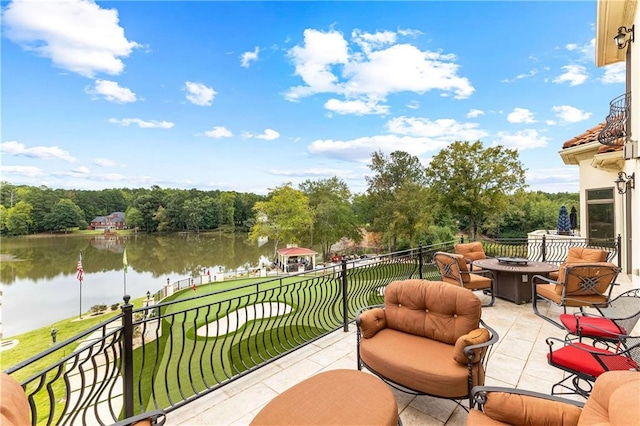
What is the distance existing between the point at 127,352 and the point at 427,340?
2.53 meters

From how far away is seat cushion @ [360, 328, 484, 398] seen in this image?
6.28ft

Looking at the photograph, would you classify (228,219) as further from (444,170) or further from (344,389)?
(344,389)

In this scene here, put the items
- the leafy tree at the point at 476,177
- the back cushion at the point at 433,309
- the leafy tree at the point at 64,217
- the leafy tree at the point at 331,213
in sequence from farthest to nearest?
the leafy tree at the point at 64,217
the leafy tree at the point at 331,213
the leafy tree at the point at 476,177
the back cushion at the point at 433,309

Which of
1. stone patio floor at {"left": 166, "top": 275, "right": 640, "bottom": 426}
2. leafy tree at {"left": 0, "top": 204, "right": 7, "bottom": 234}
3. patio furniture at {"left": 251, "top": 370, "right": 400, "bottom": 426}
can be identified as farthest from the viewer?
leafy tree at {"left": 0, "top": 204, "right": 7, "bottom": 234}

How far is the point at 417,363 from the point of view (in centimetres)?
208

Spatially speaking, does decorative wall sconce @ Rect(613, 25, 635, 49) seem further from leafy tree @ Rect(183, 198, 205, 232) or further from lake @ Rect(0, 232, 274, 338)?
leafy tree @ Rect(183, 198, 205, 232)

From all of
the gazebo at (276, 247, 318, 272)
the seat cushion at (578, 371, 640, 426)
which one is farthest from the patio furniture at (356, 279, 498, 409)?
the gazebo at (276, 247, 318, 272)

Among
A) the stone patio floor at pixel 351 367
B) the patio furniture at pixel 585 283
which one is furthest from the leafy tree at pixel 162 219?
the patio furniture at pixel 585 283

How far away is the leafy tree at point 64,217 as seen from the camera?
125ft

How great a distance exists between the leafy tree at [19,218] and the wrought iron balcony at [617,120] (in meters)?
54.5

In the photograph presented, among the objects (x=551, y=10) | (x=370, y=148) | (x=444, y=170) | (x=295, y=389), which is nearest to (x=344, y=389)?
(x=295, y=389)

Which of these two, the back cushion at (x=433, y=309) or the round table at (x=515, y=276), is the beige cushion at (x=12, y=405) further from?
the round table at (x=515, y=276)

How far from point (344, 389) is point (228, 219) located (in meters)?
49.3

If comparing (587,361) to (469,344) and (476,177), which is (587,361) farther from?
(476,177)
